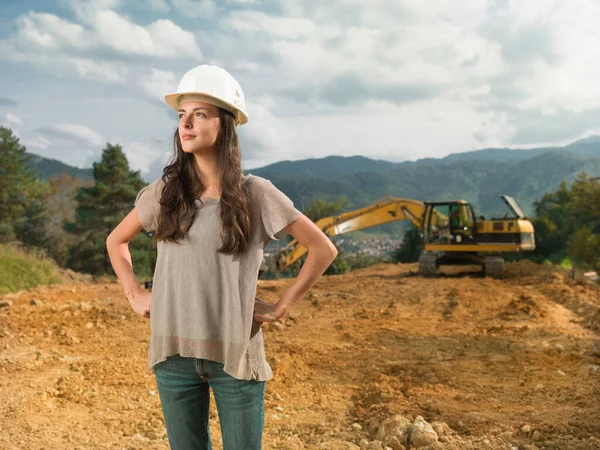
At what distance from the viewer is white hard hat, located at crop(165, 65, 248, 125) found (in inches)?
84.8

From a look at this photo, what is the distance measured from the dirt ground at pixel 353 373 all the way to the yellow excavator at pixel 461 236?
10.0ft

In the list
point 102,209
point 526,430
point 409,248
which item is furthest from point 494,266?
point 102,209

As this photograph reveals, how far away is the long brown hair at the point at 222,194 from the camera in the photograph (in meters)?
2.09

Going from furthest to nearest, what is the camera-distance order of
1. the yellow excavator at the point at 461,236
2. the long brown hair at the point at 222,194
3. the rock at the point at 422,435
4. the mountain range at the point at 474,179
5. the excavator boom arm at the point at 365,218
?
the mountain range at the point at 474,179
the excavator boom arm at the point at 365,218
the yellow excavator at the point at 461,236
the rock at the point at 422,435
the long brown hair at the point at 222,194

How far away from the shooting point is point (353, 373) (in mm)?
7070

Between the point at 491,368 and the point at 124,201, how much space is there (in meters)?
22.1

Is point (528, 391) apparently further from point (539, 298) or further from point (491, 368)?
point (539, 298)

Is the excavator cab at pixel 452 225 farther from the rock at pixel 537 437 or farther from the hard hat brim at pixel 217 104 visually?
the hard hat brim at pixel 217 104

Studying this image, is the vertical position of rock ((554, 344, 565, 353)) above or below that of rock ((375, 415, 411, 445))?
below

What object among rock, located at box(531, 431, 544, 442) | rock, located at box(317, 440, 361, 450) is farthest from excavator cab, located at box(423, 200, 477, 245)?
rock, located at box(317, 440, 361, 450)

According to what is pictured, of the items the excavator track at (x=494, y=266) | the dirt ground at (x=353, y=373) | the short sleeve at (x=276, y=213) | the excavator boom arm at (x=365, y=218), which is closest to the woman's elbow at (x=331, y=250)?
the short sleeve at (x=276, y=213)

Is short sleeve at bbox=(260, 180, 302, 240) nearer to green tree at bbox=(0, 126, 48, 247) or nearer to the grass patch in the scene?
the grass patch

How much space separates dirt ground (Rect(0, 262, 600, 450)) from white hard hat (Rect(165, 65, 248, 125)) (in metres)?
3.08

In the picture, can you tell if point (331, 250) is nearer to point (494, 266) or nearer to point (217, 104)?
point (217, 104)
